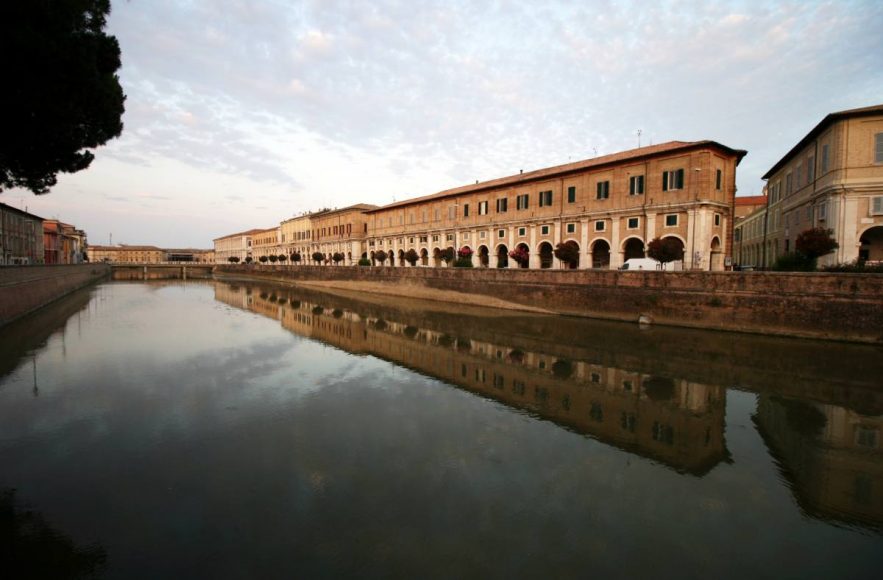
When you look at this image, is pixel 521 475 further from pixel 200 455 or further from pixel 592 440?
pixel 200 455

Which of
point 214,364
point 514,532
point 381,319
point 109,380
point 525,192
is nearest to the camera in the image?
point 514,532

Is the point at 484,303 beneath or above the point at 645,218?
beneath

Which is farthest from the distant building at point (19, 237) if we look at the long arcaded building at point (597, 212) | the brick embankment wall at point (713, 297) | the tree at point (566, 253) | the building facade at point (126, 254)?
the building facade at point (126, 254)

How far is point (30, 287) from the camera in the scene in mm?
24828

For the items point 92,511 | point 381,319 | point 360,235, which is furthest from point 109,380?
point 360,235

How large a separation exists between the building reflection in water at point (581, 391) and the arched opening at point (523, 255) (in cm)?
1396

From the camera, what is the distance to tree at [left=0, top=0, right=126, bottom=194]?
8.91 meters

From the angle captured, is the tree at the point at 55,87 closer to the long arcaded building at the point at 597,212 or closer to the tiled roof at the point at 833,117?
the long arcaded building at the point at 597,212

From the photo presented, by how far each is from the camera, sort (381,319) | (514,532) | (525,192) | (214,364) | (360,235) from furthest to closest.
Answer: (360,235)
(525,192)
(381,319)
(214,364)
(514,532)

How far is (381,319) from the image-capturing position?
24766 millimetres

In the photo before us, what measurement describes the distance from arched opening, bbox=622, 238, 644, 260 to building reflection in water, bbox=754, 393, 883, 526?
1950 centimetres

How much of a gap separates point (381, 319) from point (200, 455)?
17.7 metres

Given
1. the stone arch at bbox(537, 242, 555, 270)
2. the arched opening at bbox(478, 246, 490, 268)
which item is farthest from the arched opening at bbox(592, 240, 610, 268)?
the arched opening at bbox(478, 246, 490, 268)

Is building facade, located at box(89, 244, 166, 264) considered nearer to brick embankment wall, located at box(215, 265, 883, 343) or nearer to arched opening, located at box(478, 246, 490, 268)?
arched opening, located at box(478, 246, 490, 268)
